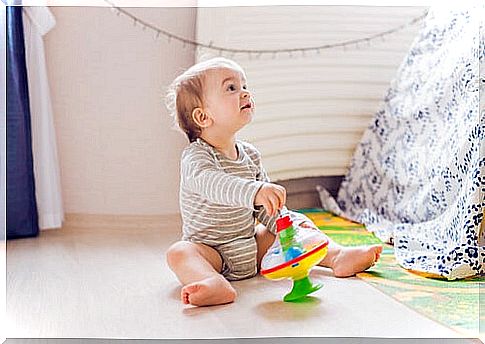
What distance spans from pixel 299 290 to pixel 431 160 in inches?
18.8

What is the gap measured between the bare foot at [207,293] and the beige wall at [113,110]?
349 mm

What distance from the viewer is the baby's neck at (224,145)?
3.77 feet

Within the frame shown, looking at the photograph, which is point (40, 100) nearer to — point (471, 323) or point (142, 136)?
point (142, 136)

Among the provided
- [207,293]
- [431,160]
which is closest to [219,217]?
[207,293]

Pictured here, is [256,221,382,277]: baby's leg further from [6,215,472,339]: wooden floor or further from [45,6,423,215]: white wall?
[45,6,423,215]: white wall

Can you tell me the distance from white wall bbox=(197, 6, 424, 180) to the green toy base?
1.66ft

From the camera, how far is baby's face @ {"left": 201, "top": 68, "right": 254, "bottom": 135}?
1123 mm

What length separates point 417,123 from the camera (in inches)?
57.9

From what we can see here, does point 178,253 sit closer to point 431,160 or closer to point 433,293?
point 433,293

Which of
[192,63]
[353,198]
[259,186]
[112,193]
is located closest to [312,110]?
[353,198]

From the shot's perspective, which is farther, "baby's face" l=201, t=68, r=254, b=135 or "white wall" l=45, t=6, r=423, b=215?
"white wall" l=45, t=6, r=423, b=215

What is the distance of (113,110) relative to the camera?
1.36m

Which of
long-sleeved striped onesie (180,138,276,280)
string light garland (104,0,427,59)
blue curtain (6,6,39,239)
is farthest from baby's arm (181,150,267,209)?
blue curtain (6,6,39,239)

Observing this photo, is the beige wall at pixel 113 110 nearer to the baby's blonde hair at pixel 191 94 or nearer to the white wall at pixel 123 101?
the white wall at pixel 123 101
